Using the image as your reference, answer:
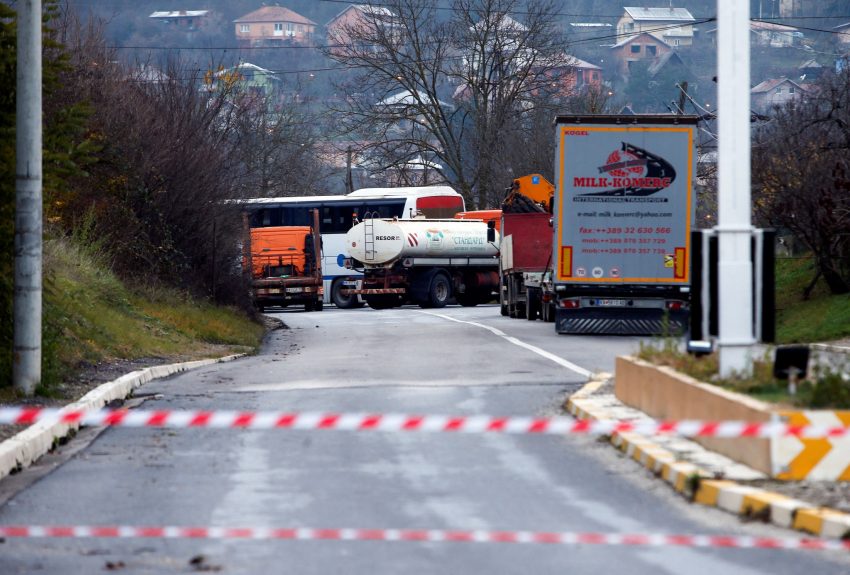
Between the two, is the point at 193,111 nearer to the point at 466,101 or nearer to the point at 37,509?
the point at 37,509

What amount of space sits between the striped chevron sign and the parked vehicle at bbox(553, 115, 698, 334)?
56.5ft

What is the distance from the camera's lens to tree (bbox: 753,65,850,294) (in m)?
31.5

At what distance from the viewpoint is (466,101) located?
74.1 meters

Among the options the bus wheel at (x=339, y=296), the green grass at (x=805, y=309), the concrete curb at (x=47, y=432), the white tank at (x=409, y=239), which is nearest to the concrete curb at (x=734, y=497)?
the concrete curb at (x=47, y=432)

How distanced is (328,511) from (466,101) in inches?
2601

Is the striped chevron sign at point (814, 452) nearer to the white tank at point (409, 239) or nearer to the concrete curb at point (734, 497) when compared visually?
the concrete curb at point (734, 497)

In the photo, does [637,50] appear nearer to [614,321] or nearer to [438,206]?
[438,206]

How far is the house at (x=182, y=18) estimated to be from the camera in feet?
614

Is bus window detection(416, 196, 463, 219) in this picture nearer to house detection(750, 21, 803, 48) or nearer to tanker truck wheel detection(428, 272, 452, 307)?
tanker truck wheel detection(428, 272, 452, 307)

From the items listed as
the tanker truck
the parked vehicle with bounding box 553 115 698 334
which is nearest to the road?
the parked vehicle with bounding box 553 115 698 334

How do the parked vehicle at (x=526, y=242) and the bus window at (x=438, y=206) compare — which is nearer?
the parked vehicle at (x=526, y=242)

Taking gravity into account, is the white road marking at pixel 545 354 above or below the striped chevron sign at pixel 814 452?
below

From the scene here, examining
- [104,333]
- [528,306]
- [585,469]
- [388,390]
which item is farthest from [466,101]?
[585,469]

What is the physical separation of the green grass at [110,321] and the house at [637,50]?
163664mm
